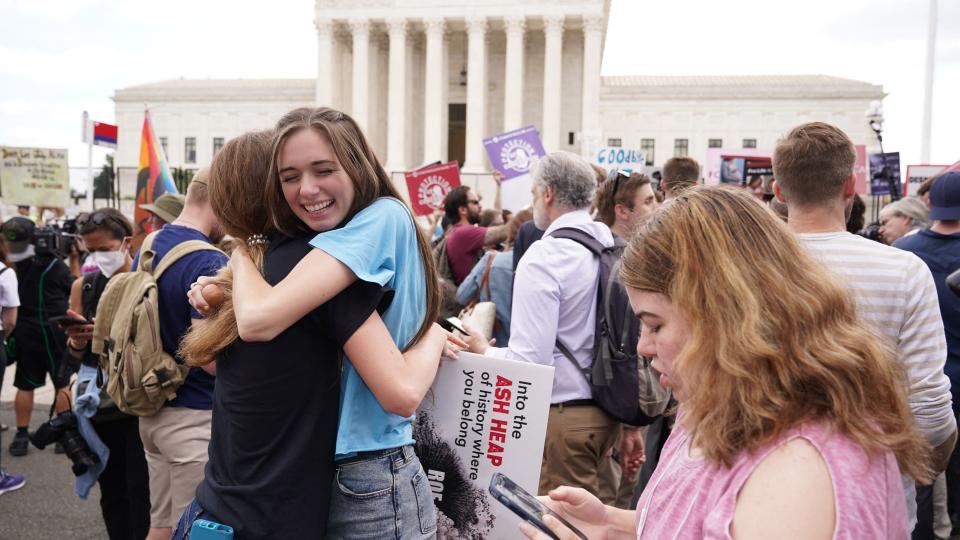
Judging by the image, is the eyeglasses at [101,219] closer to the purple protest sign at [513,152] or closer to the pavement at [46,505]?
the pavement at [46,505]

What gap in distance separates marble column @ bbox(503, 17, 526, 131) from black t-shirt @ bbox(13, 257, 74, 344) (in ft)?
127

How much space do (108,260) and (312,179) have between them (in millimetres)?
3549

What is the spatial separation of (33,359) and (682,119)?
50.2 m

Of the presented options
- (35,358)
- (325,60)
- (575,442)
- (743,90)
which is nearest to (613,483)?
(575,442)

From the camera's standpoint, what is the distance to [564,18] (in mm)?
44094

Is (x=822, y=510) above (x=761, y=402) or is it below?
below

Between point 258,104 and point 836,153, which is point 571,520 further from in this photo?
point 258,104

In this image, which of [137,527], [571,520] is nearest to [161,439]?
[137,527]

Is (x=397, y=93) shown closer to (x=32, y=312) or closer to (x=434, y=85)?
(x=434, y=85)

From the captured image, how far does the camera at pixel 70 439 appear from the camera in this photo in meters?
3.38

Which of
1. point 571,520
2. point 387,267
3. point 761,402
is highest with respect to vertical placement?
point 387,267

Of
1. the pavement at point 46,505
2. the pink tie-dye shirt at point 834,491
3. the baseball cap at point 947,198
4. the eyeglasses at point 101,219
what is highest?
the baseball cap at point 947,198

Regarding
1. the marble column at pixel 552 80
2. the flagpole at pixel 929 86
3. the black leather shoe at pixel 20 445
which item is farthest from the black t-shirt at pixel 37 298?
the marble column at pixel 552 80

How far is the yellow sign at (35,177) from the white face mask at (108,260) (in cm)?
926
